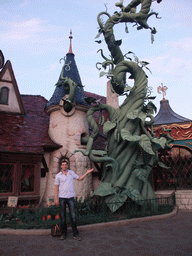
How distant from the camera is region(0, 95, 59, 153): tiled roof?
9.73m

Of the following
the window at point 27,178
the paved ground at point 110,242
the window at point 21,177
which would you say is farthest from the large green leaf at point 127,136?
the window at point 27,178

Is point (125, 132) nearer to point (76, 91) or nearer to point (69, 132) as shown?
point (69, 132)

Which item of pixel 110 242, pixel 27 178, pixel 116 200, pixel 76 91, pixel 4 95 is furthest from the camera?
pixel 4 95

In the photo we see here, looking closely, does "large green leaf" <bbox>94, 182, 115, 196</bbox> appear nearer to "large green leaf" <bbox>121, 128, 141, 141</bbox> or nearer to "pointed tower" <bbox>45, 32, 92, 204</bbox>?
"large green leaf" <bbox>121, 128, 141, 141</bbox>

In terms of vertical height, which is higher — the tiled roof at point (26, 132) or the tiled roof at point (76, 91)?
the tiled roof at point (76, 91)

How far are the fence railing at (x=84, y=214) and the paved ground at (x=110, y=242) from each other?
0.38 m

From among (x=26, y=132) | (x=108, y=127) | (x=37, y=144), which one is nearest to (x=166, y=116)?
(x=108, y=127)

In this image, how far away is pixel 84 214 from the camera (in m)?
7.10

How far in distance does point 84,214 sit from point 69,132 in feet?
15.4

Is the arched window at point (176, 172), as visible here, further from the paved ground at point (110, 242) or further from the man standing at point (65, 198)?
the man standing at point (65, 198)

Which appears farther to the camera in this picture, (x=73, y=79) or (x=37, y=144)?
(x=73, y=79)

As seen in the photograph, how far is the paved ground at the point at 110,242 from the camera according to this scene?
3984 mm

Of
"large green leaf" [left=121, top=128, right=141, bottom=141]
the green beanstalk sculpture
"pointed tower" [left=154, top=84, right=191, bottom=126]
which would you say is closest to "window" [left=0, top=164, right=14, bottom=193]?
the green beanstalk sculpture

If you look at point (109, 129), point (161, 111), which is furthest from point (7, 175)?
point (161, 111)
